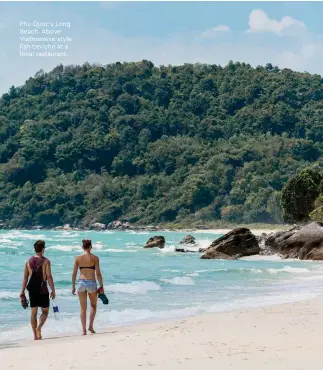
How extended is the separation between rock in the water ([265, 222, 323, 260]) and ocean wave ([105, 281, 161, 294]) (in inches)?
455

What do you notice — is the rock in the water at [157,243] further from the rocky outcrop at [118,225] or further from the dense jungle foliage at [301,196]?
the rocky outcrop at [118,225]

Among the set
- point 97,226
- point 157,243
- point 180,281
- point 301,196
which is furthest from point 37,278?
point 97,226

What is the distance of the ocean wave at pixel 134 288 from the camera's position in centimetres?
2192

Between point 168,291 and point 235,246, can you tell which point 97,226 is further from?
point 168,291

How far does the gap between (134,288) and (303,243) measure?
570 inches

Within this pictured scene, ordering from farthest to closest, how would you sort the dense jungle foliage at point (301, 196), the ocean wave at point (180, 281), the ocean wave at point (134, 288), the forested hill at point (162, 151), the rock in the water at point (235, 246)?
the forested hill at point (162, 151), the dense jungle foliage at point (301, 196), the rock in the water at point (235, 246), the ocean wave at point (180, 281), the ocean wave at point (134, 288)

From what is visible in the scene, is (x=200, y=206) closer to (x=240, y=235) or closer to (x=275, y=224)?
(x=275, y=224)

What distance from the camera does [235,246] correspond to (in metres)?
39.1

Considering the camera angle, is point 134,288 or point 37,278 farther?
point 134,288

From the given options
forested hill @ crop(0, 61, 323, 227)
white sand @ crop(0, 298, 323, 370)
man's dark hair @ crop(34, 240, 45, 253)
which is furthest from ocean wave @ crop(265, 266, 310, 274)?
forested hill @ crop(0, 61, 323, 227)

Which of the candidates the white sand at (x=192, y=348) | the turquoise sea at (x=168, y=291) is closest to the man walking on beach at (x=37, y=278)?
the white sand at (x=192, y=348)

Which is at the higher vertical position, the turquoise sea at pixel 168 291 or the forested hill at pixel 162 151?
the forested hill at pixel 162 151

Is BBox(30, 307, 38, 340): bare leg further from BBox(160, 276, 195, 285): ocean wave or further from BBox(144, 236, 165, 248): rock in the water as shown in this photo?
BBox(144, 236, 165, 248): rock in the water

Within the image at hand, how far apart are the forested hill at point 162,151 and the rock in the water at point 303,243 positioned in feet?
335
